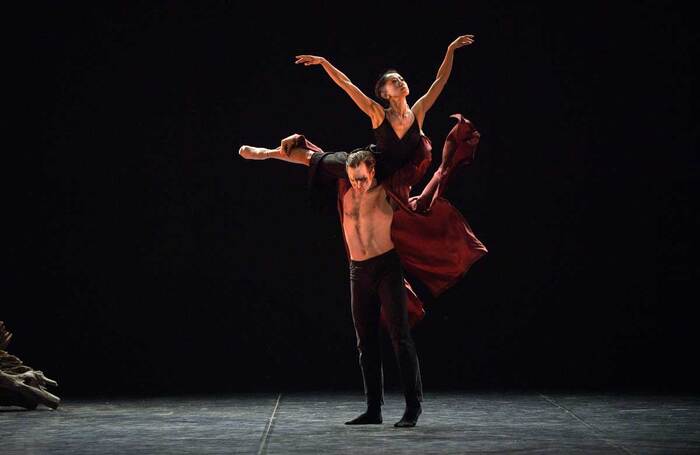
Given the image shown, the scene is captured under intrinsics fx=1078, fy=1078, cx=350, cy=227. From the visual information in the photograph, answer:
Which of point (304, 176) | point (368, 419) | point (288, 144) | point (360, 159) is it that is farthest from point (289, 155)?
point (304, 176)

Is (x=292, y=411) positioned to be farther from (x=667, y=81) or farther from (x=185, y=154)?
(x=667, y=81)

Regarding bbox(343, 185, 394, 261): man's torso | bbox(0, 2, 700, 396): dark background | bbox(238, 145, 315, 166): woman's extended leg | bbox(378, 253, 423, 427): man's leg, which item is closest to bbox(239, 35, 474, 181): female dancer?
bbox(343, 185, 394, 261): man's torso

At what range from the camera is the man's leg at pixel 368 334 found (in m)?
4.71

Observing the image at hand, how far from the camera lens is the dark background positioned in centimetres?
707

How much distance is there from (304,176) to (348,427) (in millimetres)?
2775

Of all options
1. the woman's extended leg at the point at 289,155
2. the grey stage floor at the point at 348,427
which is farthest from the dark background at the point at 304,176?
the woman's extended leg at the point at 289,155

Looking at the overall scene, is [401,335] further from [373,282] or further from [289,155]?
[289,155]

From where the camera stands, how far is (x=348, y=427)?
4652 millimetres

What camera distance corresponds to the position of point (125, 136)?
7059 millimetres

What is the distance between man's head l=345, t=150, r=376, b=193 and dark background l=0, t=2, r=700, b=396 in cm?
242

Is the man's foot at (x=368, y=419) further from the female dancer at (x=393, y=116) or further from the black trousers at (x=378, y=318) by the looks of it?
the female dancer at (x=393, y=116)

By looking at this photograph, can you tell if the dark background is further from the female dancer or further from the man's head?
the man's head

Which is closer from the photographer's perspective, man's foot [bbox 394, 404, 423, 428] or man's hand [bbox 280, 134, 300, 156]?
man's foot [bbox 394, 404, 423, 428]

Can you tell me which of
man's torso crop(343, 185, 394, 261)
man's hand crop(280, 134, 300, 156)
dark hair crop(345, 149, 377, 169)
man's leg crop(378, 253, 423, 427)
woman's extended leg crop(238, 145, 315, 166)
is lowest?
man's leg crop(378, 253, 423, 427)
